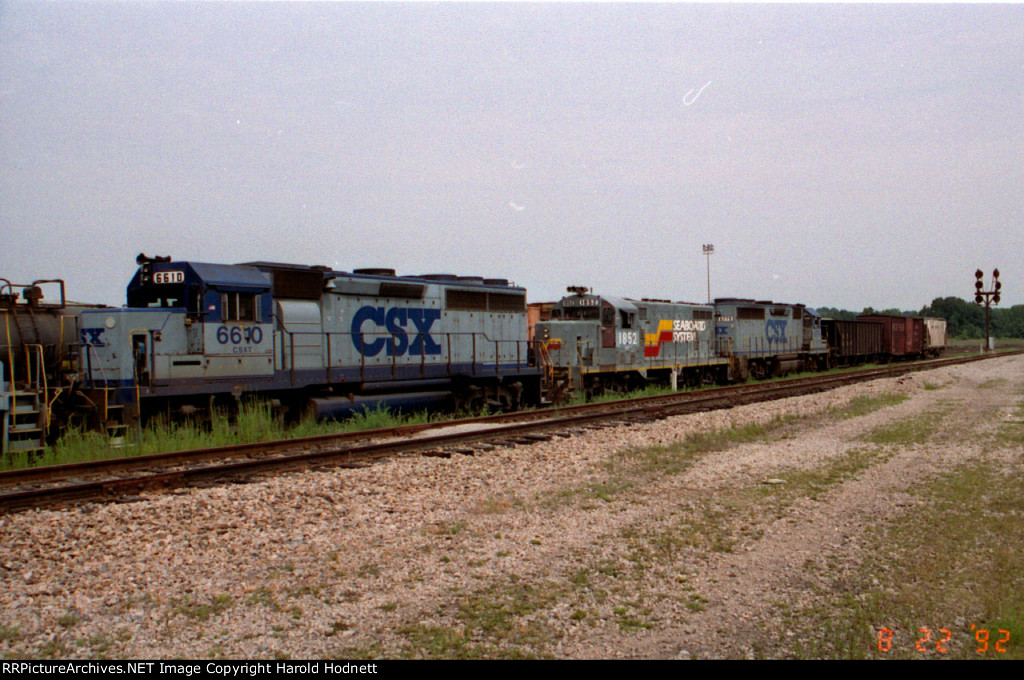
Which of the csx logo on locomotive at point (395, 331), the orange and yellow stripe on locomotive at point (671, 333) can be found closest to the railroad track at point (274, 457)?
the csx logo on locomotive at point (395, 331)

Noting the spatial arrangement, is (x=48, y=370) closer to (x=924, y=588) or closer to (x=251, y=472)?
(x=251, y=472)

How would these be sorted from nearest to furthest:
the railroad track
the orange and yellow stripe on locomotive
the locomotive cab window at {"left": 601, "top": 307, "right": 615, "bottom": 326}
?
the railroad track < the locomotive cab window at {"left": 601, "top": 307, "right": 615, "bottom": 326} < the orange and yellow stripe on locomotive

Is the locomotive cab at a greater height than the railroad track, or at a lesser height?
greater

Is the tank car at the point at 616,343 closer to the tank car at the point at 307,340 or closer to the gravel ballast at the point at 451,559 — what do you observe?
the tank car at the point at 307,340

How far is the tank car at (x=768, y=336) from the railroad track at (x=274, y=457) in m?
11.7

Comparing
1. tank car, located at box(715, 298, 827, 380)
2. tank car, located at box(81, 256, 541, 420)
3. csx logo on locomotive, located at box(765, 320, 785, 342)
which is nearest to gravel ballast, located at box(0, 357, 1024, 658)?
tank car, located at box(81, 256, 541, 420)

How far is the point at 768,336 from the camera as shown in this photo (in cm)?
3047

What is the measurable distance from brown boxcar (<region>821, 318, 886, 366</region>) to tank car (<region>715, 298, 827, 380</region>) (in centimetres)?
157

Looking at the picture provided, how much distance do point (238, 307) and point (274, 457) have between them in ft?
11.3

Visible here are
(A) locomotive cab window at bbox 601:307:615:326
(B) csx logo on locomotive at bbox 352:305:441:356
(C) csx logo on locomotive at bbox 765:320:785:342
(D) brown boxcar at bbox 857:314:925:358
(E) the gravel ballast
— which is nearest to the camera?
(E) the gravel ballast

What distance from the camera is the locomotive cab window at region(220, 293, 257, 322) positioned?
38.7 feet

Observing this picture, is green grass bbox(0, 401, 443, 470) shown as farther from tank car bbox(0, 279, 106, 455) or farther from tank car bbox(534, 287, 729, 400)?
tank car bbox(534, 287, 729, 400)

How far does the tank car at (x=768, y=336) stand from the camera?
27.3m

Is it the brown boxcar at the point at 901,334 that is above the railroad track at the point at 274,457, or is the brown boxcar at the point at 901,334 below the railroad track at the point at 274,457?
above
